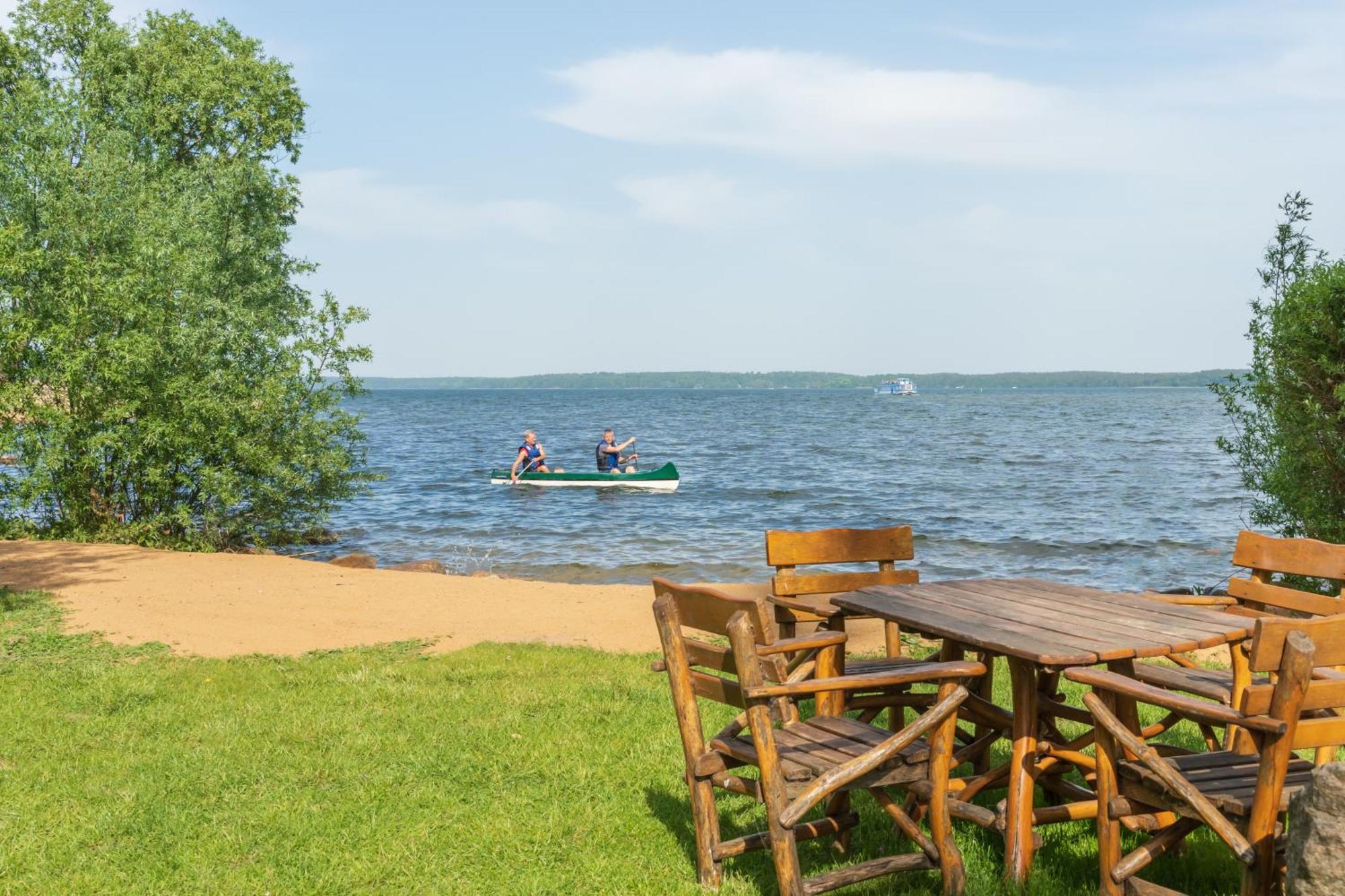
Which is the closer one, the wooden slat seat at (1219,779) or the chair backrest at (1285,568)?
the wooden slat seat at (1219,779)

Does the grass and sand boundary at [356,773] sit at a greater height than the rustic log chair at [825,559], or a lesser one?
lesser

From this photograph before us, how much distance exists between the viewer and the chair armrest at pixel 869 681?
3.96m

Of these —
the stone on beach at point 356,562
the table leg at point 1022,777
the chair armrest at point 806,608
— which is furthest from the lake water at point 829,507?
the table leg at point 1022,777

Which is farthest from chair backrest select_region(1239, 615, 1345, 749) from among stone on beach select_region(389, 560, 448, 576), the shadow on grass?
stone on beach select_region(389, 560, 448, 576)

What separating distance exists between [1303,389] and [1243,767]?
24.2ft

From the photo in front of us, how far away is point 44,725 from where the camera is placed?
6.96m

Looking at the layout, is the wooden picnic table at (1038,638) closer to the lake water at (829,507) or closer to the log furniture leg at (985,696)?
the log furniture leg at (985,696)

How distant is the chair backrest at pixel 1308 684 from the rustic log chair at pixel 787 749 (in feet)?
3.05

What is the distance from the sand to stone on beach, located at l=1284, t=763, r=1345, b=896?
6984 mm

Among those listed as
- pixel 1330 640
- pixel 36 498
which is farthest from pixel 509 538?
pixel 1330 640

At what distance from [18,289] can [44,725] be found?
10.0 metres

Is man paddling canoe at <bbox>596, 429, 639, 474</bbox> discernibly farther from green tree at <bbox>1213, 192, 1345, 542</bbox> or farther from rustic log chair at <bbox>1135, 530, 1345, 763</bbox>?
rustic log chair at <bbox>1135, 530, 1345, 763</bbox>

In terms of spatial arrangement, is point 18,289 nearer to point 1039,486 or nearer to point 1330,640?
point 1330,640

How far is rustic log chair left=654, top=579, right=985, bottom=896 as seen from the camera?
13.1 feet
